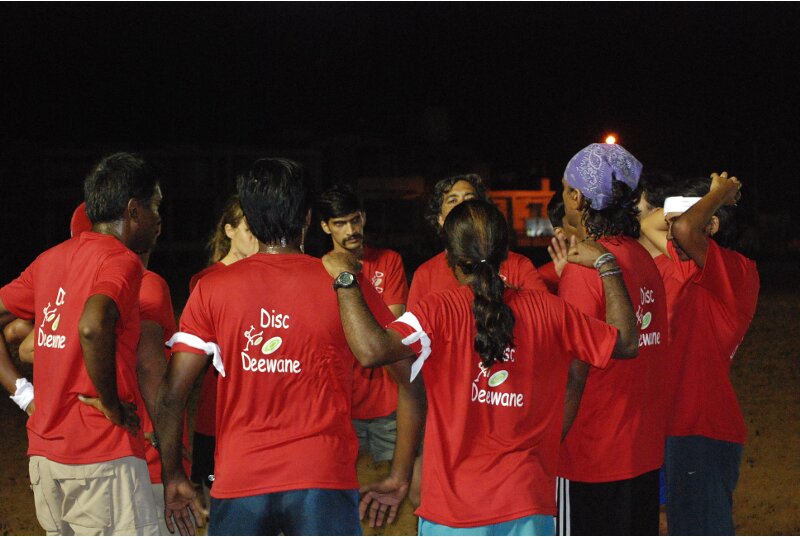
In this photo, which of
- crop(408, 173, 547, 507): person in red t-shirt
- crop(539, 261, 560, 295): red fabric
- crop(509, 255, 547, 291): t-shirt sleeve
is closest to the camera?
crop(509, 255, 547, 291): t-shirt sleeve

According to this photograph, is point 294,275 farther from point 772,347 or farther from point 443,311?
point 772,347

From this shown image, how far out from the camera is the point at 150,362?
4004 millimetres

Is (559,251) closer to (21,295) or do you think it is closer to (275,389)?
(275,389)

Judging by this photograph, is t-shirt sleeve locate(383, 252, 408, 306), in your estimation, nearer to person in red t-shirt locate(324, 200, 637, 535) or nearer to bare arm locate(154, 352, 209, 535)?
bare arm locate(154, 352, 209, 535)

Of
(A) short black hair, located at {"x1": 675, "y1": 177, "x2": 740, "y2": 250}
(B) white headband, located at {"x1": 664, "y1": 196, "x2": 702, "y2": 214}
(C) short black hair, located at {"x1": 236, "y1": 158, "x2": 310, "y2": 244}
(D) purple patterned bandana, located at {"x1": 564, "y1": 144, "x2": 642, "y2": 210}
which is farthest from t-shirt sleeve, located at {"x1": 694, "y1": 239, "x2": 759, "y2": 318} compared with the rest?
(C) short black hair, located at {"x1": 236, "y1": 158, "x2": 310, "y2": 244}

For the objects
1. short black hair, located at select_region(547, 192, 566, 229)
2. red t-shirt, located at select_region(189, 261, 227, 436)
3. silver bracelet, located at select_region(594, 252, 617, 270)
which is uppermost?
short black hair, located at select_region(547, 192, 566, 229)

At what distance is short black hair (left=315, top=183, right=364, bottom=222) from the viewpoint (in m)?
6.61

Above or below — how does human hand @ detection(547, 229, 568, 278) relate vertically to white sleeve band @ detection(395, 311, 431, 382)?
above

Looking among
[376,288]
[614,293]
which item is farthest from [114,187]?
[376,288]

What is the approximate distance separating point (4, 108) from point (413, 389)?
35.7 meters

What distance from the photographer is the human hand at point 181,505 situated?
3.57 metres

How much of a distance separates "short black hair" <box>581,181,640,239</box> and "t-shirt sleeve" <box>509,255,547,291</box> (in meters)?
1.25

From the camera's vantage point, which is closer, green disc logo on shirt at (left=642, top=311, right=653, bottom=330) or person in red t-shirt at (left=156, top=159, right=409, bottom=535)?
person in red t-shirt at (left=156, top=159, right=409, bottom=535)

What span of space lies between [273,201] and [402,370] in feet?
2.62
